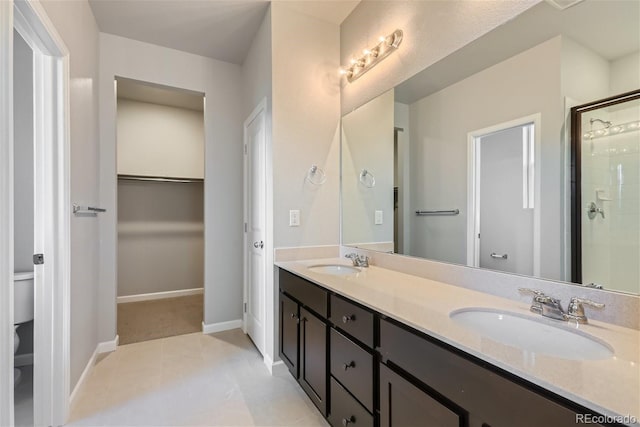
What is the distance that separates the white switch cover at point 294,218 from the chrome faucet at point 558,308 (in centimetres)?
155

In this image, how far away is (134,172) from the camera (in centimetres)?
384

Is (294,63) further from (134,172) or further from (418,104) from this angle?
(134,172)

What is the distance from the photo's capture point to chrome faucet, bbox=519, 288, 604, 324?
38.4 inches

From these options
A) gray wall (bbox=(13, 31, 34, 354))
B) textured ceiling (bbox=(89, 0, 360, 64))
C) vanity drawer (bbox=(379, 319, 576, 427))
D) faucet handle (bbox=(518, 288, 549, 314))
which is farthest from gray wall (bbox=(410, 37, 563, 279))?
gray wall (bbox=(13, 31, 34, 354))

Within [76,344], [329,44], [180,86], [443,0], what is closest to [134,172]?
[180,86]

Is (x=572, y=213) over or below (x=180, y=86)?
below

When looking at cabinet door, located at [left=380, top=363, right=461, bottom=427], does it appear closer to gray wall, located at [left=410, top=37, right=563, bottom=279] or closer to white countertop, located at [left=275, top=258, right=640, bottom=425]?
white countertop, located at [left=275, top=258, right=640, bottom=425]

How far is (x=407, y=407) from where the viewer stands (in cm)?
101

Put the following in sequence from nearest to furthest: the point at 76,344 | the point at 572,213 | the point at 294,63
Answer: the point at 572,213 < the point at 76,344 < the point at 294,63

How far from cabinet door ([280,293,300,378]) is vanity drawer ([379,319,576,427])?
90cm

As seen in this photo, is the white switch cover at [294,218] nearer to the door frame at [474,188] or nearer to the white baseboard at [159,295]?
the door frame at [474,188]

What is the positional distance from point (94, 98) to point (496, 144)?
9.46 feet

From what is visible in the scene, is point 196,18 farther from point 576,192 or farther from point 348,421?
point 348,421

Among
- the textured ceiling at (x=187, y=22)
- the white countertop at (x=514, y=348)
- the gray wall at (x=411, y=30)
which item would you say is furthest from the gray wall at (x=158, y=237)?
the white countertop at (x=514, y=348)
